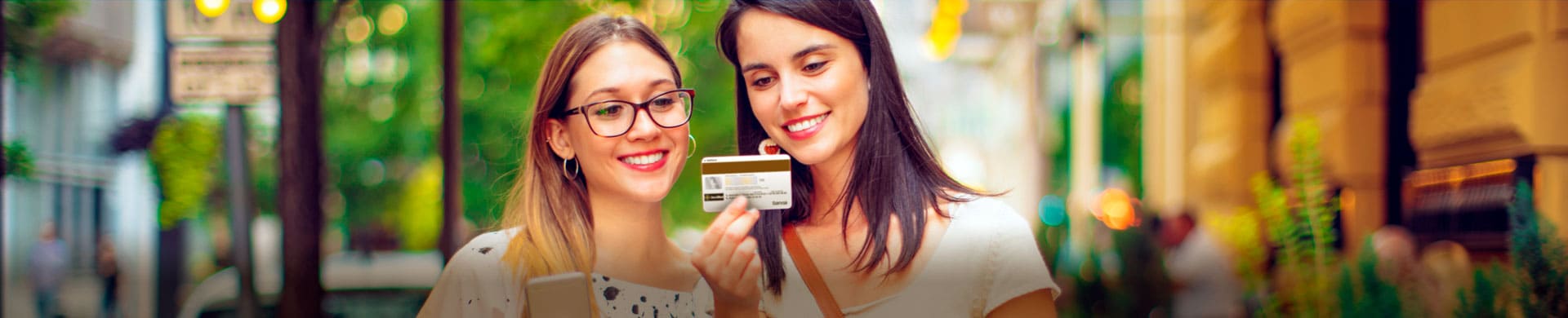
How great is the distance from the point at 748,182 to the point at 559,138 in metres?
0.49

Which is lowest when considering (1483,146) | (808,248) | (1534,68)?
(808,248)

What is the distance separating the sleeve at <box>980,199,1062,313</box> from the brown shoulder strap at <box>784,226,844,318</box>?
1.28 ft

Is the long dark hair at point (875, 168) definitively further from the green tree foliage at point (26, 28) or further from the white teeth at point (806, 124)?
the green tree foliage at point (26, 28)

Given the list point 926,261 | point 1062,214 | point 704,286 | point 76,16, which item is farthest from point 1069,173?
point 76,16

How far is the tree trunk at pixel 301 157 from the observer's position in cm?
349

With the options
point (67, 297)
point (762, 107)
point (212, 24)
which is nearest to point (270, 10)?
point (212, 24)

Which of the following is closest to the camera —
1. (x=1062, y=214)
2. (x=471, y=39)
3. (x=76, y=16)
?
(x=471, y=39)

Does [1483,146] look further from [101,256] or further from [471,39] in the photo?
[101,256]

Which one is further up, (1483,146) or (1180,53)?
(1180,53)

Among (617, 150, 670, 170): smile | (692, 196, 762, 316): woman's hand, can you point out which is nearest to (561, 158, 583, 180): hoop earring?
(617, 150, 670, 170): smile

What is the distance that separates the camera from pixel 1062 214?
3914 millimetres

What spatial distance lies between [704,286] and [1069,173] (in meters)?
1.61

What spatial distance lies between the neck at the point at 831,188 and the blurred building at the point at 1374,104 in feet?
5.49


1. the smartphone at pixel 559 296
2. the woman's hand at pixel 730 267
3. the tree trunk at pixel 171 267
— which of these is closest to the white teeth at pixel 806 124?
the woman's hand at pixel 730 267
